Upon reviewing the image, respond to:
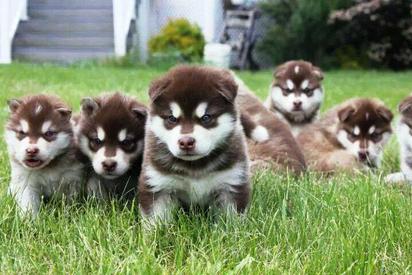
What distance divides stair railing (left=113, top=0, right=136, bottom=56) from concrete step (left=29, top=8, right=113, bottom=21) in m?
1.40

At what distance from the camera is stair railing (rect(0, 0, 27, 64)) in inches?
771

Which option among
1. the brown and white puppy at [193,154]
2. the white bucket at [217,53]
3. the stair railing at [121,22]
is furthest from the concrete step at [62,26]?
the brown and white puppy at [193,154]

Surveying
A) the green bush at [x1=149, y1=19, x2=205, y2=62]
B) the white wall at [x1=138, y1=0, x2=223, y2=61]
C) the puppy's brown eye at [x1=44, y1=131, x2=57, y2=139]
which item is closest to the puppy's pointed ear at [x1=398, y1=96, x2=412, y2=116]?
the puppy's brown eye at [x1=44, y1=131, x2=57, y2=139]

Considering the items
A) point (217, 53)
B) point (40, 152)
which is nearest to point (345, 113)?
point (40, 152)

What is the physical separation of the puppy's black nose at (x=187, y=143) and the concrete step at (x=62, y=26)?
1882 cm

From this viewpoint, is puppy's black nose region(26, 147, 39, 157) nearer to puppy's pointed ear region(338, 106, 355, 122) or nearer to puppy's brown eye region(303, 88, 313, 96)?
puppy's pointed ear region(338, 106, 355, 122)

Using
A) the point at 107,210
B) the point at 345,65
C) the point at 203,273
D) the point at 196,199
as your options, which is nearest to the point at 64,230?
the point at 107,210

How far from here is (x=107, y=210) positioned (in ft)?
15.9

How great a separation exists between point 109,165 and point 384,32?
2176 centimetres

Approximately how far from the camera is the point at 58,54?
848 inches

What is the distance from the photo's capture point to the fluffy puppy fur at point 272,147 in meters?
6.13

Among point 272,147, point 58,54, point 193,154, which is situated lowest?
point 58,54

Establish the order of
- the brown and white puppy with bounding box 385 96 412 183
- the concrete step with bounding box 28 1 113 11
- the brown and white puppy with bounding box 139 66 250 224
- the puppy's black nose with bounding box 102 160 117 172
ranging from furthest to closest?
the concrete step with bounding box 28 1 113 11 → the brown and white puppy with bounding box 385 96 412 183 → the puppy's black nose with bounding box 102 160 117 172 → the brown and white puppy with bounding box 139 66 250 224

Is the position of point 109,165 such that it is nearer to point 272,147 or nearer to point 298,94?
point 272,147
